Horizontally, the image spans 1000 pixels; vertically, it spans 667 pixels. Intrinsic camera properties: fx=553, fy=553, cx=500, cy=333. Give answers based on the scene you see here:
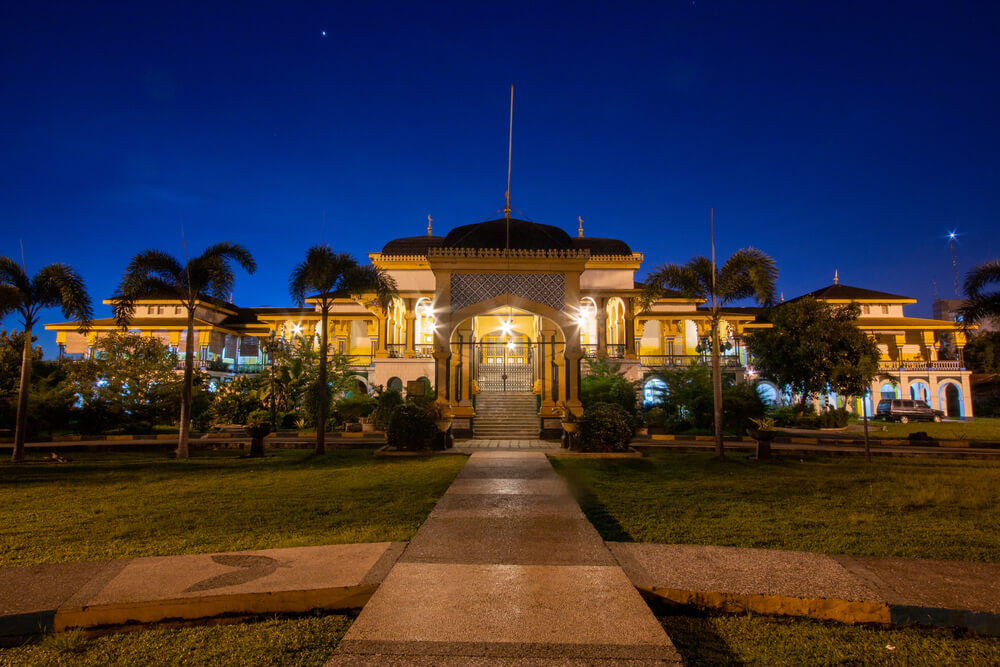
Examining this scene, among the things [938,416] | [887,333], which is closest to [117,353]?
[938,416]

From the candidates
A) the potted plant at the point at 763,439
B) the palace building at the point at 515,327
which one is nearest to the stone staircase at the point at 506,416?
the palace building at the point at 515,327

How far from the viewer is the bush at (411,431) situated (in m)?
14.0

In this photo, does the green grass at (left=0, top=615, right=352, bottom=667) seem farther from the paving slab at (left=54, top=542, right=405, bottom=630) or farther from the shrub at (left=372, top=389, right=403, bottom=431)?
the shrub at (left=372, top=389, right=403, bottom=431)

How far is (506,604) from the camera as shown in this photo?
3.54 m

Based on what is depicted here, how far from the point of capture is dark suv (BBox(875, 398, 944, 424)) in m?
29.9

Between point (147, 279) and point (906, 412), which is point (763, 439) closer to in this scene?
point (147, 279)

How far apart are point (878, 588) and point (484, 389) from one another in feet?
66.6

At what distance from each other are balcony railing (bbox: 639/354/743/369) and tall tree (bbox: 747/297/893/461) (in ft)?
9.47

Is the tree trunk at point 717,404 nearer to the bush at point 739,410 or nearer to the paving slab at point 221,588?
the bush at point 739,410

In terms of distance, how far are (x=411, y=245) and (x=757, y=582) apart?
92.0 ft

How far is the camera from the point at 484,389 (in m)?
24.0

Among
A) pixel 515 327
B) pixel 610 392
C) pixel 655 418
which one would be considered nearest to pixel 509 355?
pixel 515 327

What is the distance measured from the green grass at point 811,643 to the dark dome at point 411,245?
26.9m

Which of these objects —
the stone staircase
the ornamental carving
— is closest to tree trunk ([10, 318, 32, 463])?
the ornamental carving
